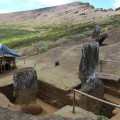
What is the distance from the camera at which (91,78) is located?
11.7 meters

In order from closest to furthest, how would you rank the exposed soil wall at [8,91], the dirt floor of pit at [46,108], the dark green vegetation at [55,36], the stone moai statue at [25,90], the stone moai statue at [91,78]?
the stone moai statue at [91,78]
the stone moai statue at [25,90]
the dirt floor of pit at [46,108]
the exposed soil wall at [8,91]
the dark green vegetation at [55,36]

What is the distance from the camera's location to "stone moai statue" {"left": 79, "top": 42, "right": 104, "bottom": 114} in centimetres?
→ 1138

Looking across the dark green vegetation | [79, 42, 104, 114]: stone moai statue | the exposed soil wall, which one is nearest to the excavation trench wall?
the exposed soil wall

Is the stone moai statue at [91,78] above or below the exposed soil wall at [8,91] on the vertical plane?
above

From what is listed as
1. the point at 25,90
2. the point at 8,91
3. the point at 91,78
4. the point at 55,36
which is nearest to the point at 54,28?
the point at 55,36

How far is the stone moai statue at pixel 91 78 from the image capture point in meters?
11.4

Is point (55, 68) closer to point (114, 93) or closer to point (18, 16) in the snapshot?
point (114, 93)

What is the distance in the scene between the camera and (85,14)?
247 feet

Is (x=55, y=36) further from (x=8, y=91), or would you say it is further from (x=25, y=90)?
(x=25, y=90)

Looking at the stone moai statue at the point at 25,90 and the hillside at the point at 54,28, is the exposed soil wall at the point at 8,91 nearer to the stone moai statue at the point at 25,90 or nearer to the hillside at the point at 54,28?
the stone moai statue at the point at 25,90

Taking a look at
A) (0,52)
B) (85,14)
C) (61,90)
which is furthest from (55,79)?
(85,14)

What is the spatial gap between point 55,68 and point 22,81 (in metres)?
4.78

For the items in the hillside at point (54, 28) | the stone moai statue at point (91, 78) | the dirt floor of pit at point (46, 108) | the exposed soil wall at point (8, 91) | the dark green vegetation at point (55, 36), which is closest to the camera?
the stone moai statue at point (91, 78)

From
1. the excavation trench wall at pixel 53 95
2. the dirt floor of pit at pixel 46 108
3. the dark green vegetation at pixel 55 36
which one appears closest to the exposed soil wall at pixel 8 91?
the excavation trench wall at pixel 53 95
